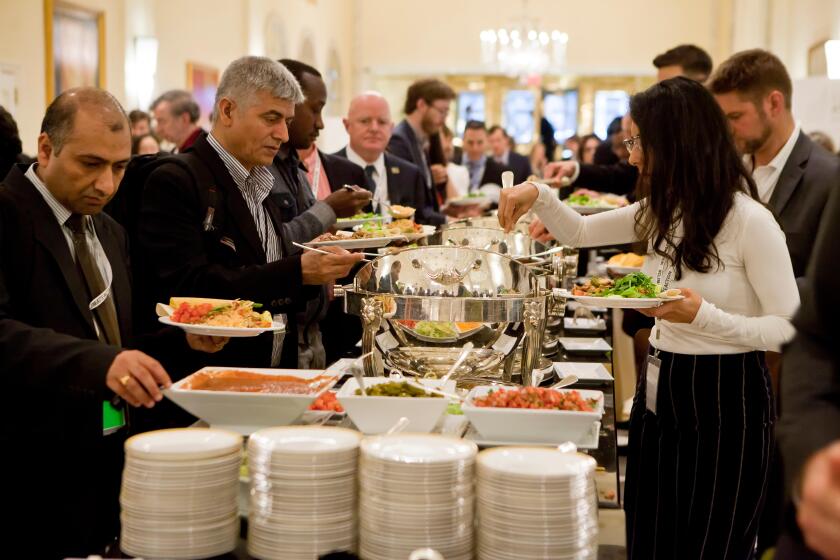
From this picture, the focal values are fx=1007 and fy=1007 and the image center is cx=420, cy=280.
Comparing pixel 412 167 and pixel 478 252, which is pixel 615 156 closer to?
pixel 412 167

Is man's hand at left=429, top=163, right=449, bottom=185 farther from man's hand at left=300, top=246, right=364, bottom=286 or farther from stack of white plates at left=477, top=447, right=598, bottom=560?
stack of white plates at left=477, top=447, right=598, bottom=560

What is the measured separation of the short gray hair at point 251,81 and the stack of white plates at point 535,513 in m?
1.90

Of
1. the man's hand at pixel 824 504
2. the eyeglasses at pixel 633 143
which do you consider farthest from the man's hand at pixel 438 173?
the man's hand at pixel 824 504

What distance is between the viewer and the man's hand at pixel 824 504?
0.97 m

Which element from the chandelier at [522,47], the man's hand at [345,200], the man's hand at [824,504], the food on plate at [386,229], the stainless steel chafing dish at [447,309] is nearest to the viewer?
the man's hand at [824,504]

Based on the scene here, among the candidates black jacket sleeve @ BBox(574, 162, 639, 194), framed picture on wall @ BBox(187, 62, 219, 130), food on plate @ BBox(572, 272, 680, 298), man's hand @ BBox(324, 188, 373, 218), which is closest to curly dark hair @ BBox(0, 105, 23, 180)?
man's hand @ BBox(324, 188, 373, 218)

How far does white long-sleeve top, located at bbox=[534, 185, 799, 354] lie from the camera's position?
229cm

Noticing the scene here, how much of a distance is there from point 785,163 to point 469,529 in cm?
243

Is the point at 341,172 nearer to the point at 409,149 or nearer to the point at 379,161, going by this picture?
the point at 379,161

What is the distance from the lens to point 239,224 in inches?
116

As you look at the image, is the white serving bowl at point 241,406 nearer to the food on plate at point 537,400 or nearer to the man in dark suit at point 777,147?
the food on plate at point 537,400

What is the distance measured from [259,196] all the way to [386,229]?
784 mm

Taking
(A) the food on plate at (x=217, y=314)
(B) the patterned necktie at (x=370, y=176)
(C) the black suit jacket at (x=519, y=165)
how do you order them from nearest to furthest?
(A) the food on plate at (x=217, y=314) < (B) the patterned necktie at (x=370, y=176) < (C) the black suit jacket at (x=519, y=165)

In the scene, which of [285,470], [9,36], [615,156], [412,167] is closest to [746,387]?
[285,470]
